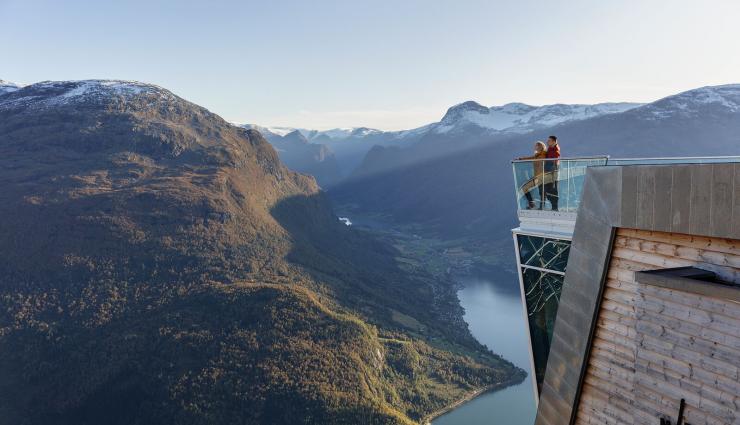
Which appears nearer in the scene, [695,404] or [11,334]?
[695,404]

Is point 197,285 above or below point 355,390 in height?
above

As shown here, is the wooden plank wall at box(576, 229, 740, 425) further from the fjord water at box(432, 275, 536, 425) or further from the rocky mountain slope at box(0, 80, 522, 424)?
the rocky mountain slope at box(0, 80, 522, 424)

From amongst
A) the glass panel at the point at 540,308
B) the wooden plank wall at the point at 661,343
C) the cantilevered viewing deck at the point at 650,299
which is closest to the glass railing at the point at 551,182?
the cantilevered viewing deck at the point at 650,299

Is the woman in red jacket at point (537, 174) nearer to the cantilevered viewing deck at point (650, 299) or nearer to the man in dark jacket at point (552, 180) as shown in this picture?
the man in dark jacket at point (552, 180)

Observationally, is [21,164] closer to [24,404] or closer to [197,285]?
[197,285]

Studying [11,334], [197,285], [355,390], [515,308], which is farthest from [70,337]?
[515,308]

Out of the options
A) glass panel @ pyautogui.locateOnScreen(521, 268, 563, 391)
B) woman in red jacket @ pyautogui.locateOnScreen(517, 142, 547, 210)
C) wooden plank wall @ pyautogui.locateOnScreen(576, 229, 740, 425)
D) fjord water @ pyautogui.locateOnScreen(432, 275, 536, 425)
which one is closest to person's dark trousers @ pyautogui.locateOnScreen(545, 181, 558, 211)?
woman in red jacket @ pyautogui.locateOnScreen(517, 142, 547, 210)
